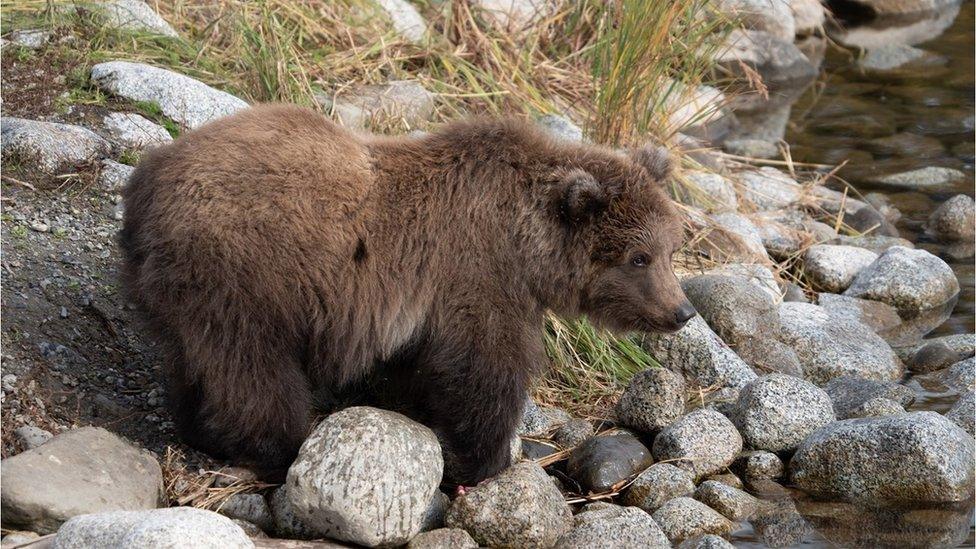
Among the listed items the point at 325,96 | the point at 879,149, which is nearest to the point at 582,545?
the point at 325,96

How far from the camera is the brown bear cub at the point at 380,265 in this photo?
562cm

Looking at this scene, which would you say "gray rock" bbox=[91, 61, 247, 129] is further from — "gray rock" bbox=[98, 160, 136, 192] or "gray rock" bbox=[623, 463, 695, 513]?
"gray rock" bbox=[623, 463, 695, 513]

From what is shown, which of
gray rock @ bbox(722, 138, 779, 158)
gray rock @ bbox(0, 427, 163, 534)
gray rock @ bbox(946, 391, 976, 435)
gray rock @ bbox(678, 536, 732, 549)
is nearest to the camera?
gray rock @ bbox(0, 427, 163, 534)

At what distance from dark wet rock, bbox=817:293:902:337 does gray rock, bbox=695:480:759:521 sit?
3.61m

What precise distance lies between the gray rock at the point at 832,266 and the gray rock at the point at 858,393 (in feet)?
7.72

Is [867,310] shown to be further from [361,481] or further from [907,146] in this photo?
[361,481]

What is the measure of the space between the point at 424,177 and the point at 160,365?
197 cm

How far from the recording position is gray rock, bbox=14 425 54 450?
573cm

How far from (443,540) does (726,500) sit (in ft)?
5.50

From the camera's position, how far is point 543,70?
1129 centimetres

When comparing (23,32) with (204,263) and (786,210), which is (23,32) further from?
(786,210)

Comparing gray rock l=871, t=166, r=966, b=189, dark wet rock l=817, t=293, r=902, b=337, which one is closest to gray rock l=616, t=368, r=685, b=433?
dark wet rock l=817, t=293, r=902, b=337

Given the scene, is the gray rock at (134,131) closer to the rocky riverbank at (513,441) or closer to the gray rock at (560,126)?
the rocky riverbank at (513,441)

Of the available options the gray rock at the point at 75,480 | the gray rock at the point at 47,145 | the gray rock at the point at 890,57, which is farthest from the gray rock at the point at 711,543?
the gray rock at the point at 890,57
